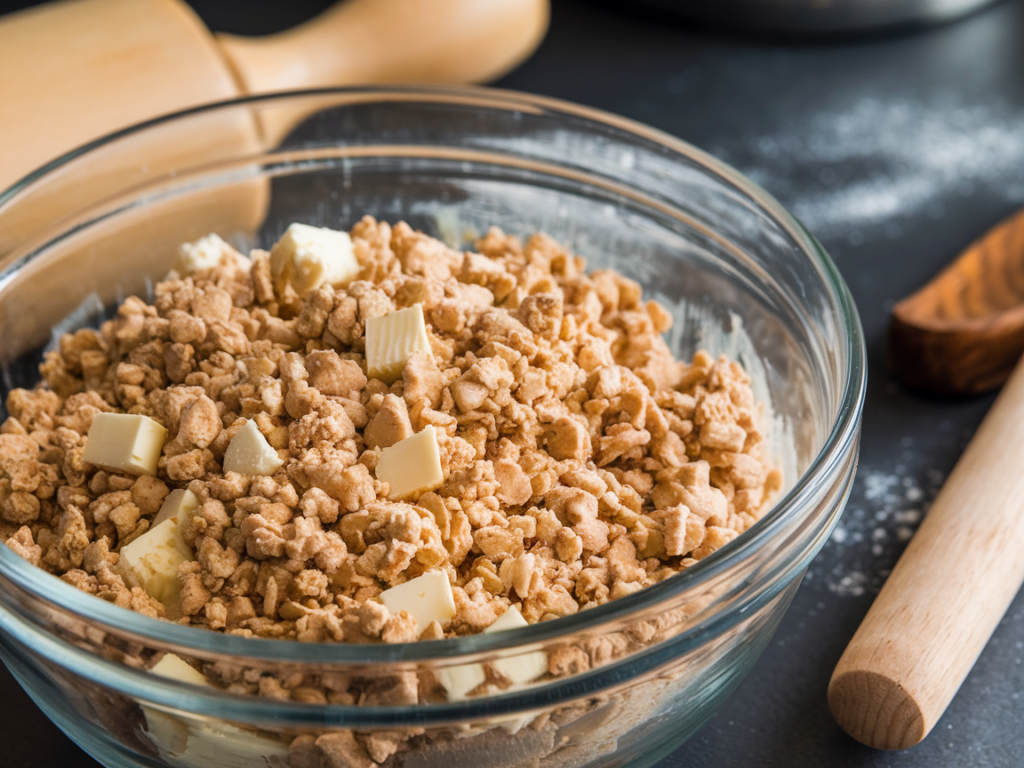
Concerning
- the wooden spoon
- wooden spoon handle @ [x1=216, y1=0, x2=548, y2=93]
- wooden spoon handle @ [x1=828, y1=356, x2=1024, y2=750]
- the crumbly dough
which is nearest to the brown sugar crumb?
the crumbly dough

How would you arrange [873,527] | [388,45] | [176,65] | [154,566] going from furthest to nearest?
[388,45], [176,65], [873,527], [154,566]

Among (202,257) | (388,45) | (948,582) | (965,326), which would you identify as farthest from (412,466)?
(388,45)

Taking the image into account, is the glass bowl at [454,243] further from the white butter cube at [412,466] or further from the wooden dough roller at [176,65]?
the white butter cube at [412,466]

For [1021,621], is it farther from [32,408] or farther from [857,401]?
[32,408]

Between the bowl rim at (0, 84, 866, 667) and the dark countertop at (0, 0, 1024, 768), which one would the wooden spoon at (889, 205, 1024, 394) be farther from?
the bowl rim at (0, 84, 866, 667)

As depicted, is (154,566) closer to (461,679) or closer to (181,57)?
(461,679)

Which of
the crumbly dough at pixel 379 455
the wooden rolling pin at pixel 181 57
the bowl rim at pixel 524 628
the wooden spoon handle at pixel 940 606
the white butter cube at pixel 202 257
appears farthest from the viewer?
the wooden rolling pin at pixel 181 57

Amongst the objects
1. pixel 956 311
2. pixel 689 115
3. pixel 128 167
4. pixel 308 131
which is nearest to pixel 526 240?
pixel 308 131

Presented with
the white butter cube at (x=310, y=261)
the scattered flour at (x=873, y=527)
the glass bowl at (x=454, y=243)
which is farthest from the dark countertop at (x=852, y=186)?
the white butter cube at (x=310, y=261)
